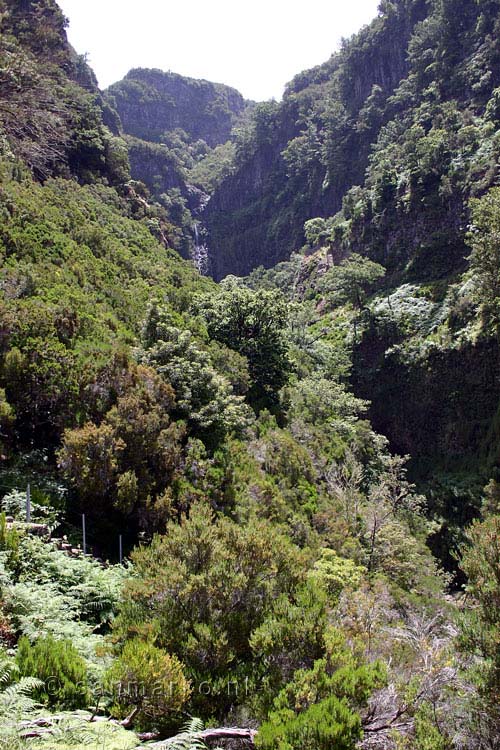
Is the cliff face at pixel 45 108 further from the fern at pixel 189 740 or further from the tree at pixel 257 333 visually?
the fern at pixel 189 740

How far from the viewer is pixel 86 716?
445cm

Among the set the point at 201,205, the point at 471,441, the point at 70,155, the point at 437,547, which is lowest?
the point at 437,547

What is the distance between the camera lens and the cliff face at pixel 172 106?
112 meters

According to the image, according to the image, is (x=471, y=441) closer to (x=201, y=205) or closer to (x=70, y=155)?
(x=70, y=155)

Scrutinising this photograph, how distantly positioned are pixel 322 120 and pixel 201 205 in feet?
83.6

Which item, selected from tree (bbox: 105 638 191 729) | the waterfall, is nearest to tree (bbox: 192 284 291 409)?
tree (bbox: 105 638 191 729)

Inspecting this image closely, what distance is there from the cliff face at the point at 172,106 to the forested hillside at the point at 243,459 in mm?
82584

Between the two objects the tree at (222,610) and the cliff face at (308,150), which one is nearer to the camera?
the tree at (222,610)

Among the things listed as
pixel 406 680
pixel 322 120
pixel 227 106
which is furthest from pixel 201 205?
pixel 406 680

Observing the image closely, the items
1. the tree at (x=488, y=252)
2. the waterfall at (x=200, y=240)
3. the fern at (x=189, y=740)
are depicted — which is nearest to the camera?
the fern at (x=189, y=740)

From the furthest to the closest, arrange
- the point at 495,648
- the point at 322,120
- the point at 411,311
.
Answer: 1. the point at 322,120
2. the point at 411,311
3. the point at 495,648

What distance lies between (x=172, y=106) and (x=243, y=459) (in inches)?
4823

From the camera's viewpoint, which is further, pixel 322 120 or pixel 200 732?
pixel 322 120

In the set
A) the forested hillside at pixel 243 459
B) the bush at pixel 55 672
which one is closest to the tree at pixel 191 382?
the forested hillside at pixel 243 459
